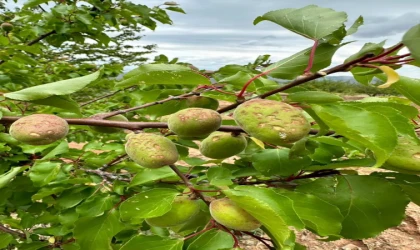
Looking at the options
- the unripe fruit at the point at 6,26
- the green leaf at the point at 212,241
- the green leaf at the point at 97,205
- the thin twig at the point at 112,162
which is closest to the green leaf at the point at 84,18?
the unripe fruit at the point at 6,26

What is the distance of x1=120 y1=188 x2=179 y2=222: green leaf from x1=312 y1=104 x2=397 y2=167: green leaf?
25 cm

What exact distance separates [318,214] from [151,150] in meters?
0.24

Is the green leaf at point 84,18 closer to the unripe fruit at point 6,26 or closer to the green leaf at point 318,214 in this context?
the unripe fruit at point 6,26

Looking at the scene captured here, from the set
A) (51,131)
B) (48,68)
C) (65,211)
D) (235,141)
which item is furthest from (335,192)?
(48,68)

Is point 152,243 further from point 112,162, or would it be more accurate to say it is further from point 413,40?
point 112,162

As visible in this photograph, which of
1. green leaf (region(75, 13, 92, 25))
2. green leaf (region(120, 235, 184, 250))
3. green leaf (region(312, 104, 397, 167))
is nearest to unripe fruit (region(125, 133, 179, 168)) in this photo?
green leaf (region(120, 235, 184, 250))

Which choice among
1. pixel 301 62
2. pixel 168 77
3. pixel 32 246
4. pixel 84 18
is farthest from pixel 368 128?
pixel 84 18

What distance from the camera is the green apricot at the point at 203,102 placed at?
0.68 metres

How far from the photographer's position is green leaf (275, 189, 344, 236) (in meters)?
0.54

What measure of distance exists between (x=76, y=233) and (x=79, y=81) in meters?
0.31

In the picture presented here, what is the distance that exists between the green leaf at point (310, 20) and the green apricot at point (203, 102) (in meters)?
0.16

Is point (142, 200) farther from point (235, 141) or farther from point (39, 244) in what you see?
point (39, 244)

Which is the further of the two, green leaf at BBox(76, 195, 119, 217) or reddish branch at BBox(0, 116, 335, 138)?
green leaf at BBox(76, 195, 119, 217)

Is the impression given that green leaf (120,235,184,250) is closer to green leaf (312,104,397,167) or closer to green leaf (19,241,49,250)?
green leaf (312,104,397,167)
